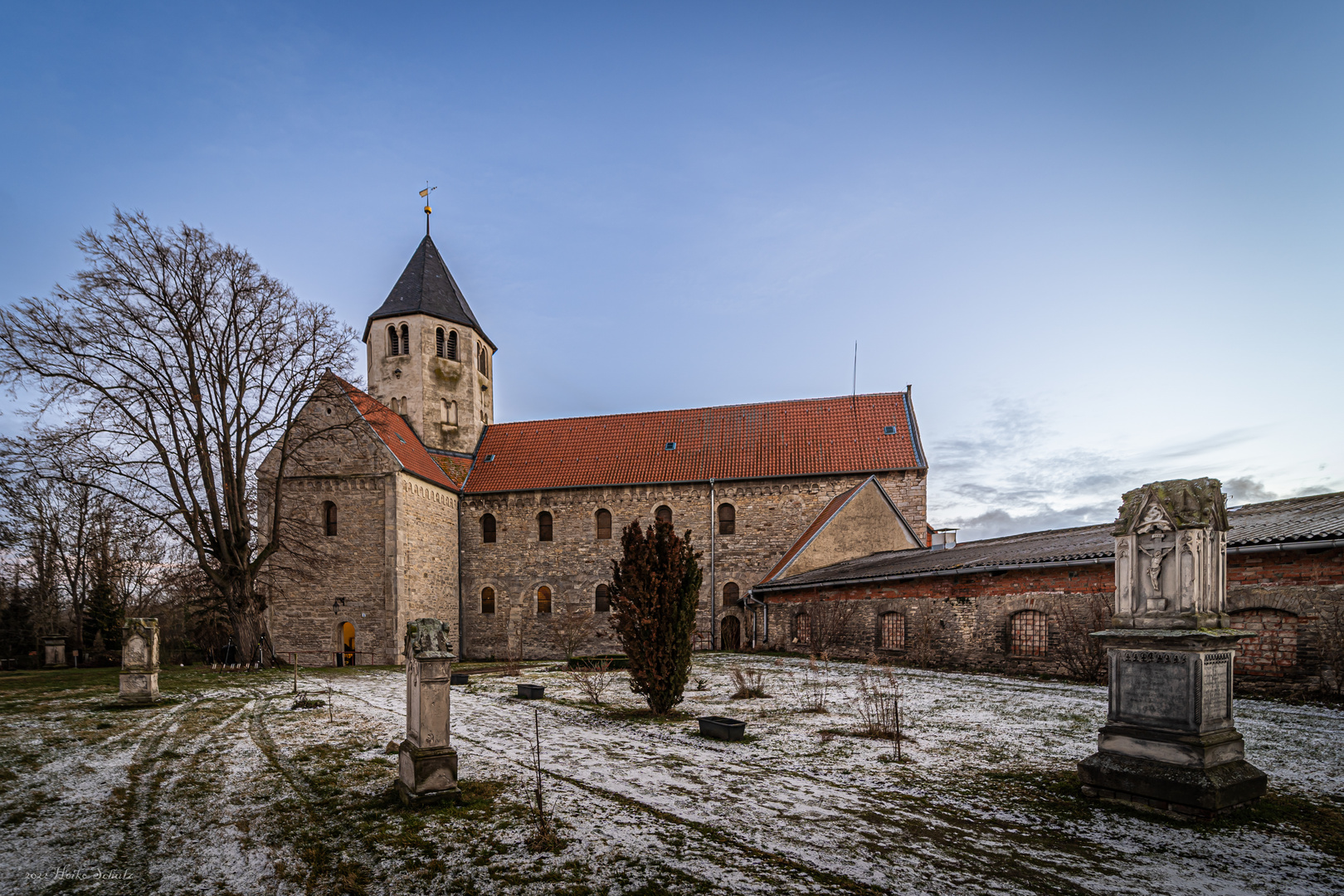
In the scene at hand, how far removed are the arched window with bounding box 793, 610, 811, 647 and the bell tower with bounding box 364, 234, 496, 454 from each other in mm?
17201

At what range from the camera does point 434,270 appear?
3272 centimetres

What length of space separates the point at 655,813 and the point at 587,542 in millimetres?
23090

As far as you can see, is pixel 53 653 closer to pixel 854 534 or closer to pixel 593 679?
pixel 593 679

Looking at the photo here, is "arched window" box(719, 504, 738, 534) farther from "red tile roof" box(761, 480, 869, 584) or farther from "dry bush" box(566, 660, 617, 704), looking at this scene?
"dry bush" box(566, 660, 617, 704)

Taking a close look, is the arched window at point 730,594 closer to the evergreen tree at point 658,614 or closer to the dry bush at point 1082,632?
the dry bush at point 1082,632

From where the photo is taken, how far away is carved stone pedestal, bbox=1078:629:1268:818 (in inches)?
225

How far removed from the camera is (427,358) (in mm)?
30656

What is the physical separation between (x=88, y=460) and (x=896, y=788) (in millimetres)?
20156

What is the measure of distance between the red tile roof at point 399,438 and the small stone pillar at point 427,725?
59.6 ft

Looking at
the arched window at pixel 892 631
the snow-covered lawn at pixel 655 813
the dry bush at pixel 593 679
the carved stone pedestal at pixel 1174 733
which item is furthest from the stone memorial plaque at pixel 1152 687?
the arched window at pixel 892 631

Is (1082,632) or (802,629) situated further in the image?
(802,629)

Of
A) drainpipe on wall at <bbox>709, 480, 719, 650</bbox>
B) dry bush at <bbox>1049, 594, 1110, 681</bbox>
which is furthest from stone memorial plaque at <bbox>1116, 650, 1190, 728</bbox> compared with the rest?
drainpipe on wall at <bbox>709, 480, 719, 650</bbox>

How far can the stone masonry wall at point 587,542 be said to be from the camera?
27.5 m

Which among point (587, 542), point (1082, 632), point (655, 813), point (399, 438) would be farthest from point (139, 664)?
point (1082, 632)
